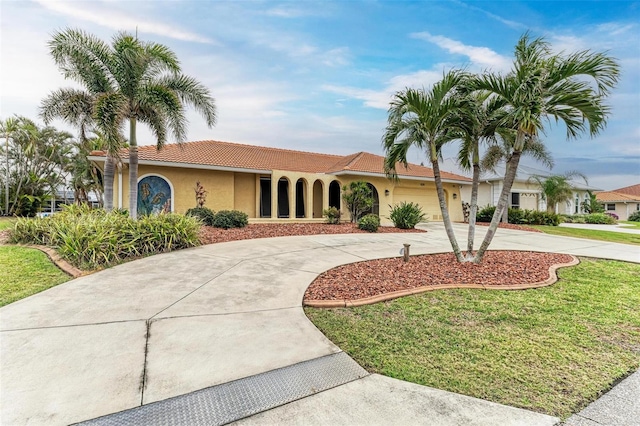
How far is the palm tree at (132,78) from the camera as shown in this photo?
1022 centimetres

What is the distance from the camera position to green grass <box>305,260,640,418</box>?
2713 mm

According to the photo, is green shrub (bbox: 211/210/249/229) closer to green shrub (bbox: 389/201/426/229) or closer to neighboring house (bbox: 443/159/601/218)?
green shrub (bbox: 389/201/426/229)

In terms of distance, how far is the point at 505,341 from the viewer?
140 inches

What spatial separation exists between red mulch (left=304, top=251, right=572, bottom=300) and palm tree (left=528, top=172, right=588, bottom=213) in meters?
18.4

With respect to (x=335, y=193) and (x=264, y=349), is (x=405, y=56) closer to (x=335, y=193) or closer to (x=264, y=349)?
(x=335, y=193)

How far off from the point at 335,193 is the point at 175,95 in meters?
11.9

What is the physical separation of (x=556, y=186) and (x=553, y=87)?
21.6m

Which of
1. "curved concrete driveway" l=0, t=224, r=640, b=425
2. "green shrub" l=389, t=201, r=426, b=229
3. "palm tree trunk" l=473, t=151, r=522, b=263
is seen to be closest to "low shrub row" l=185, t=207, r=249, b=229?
"curved concrete driveway" l=0, t=224, r=640, b=425

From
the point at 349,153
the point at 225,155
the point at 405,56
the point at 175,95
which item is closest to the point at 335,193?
the point at 349,153

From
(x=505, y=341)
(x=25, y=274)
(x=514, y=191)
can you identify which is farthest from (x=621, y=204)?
(x=25, y=274)

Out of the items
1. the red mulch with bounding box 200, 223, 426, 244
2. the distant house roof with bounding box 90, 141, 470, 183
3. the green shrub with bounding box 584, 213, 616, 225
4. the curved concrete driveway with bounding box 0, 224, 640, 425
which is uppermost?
the distant house roof with bounding box 90, 141, 470, 183

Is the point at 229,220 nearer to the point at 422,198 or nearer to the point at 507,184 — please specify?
the point at 507,184

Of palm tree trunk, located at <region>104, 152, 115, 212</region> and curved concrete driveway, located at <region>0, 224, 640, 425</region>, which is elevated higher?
palm tree trunk, located at <region>104, 152, 115, 212</region>

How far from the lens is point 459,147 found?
8.49m
